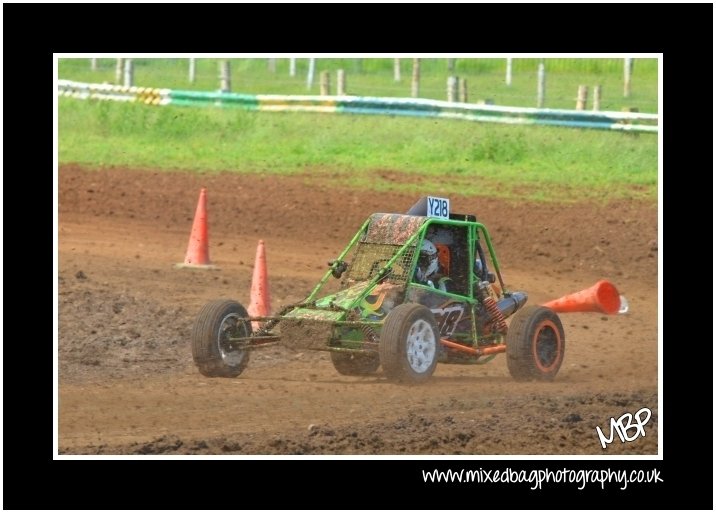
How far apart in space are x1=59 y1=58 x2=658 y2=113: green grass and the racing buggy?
9.52 meters

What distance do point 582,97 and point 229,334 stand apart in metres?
12.7

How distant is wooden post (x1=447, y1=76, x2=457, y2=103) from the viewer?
22156mm

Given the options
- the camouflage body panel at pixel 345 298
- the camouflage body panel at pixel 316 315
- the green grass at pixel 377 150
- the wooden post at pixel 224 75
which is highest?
the wooden post at pixel 224 75

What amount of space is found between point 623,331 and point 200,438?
5.82m

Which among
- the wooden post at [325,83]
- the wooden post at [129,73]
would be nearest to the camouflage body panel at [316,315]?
the wooden post at [325,83]

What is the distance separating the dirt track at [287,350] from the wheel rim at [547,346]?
24cm

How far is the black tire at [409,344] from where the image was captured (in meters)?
9.90

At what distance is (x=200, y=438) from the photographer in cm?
876

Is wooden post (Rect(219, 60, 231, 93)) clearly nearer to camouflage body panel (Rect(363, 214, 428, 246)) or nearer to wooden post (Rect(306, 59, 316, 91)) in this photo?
wooden post (Rect(306, 59, 316, 91))

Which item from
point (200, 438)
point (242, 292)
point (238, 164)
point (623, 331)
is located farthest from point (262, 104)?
point (200, 438)

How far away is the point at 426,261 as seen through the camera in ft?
36.1
